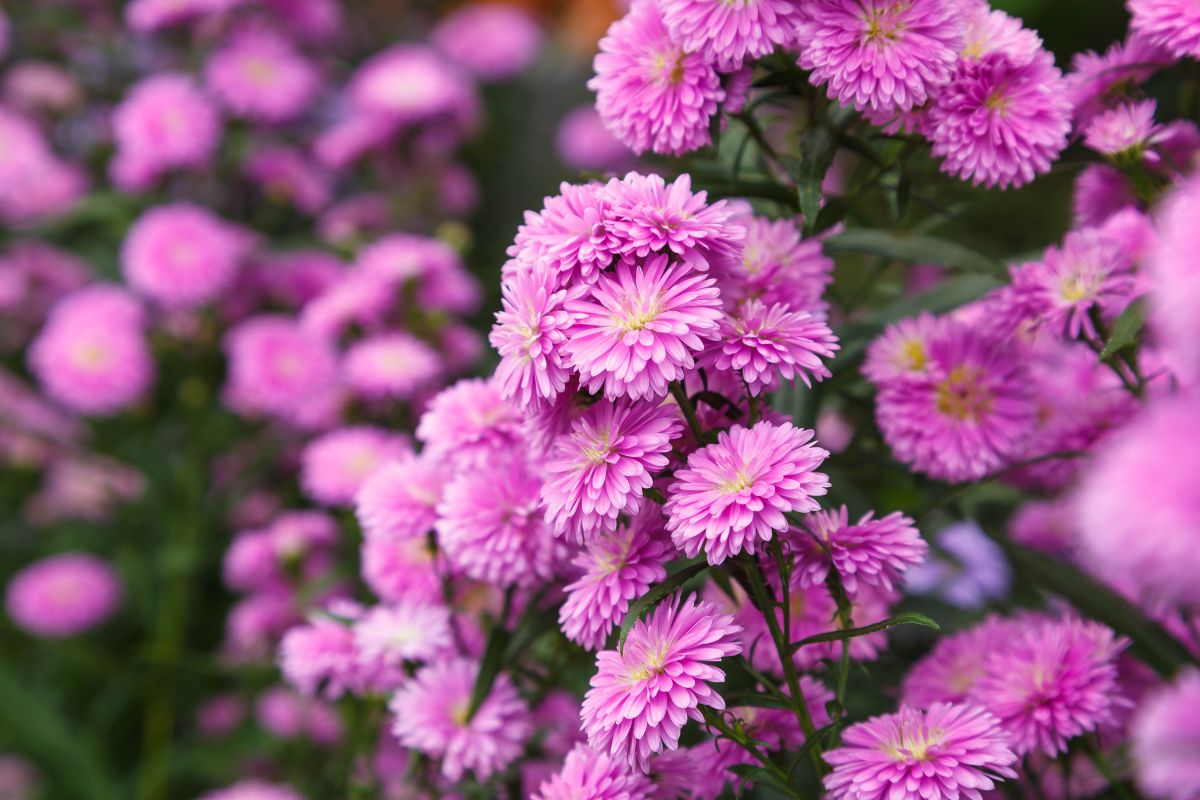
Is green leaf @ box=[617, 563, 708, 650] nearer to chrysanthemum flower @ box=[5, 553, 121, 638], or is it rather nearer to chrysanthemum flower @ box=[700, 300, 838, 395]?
chrysanthemum flower @ box=[700, 300, 838, 395]

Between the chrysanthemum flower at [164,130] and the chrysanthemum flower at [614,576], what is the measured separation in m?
0.92

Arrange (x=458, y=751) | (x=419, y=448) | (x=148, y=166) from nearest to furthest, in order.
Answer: (x=458, y=751) < (x=419, y=448) < (x=148, y=166)

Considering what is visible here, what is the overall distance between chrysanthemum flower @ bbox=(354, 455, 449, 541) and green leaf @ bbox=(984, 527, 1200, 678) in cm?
37

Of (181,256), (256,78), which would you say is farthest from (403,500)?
(256,78)

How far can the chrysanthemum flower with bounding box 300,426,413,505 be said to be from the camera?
3.15 ft

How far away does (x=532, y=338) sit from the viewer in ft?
1.60

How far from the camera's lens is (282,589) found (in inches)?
43.5

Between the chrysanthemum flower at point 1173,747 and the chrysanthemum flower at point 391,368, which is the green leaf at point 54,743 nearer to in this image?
the chrysanthemum flower at point 391,368

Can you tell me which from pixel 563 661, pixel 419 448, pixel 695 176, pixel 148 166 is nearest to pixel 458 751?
pixel 563 661

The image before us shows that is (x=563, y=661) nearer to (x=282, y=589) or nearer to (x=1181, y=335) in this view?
(x=1181, y=335)

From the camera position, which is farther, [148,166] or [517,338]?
[148,166]

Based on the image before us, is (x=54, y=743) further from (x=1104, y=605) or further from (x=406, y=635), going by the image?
(x=1104, y=605)

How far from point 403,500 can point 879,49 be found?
0.38 m

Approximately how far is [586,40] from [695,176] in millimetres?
1599
